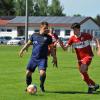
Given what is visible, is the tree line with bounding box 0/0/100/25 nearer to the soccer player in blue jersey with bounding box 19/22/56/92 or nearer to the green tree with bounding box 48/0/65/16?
the green tree with bounding box 48/0/65/16

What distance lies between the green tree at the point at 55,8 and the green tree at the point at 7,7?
1047 centimetres

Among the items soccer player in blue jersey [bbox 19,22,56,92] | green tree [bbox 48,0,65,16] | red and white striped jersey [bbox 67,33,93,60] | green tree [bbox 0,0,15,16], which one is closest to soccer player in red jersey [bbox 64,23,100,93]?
red and white striped jersey [bbox 67,33,93,60]

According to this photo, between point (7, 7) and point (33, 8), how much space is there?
8.62 meters

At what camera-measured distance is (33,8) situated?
139875 mm

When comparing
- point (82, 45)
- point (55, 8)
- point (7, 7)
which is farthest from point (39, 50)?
point (55, 8)

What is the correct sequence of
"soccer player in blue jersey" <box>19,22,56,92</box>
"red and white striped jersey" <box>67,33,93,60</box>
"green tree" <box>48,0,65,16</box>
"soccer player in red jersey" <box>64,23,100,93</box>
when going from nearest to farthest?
1. "soccer player in blue jersey" <box>19,22,56,92</box>
2. "soccer player in red jersey" <box>64,23,100,93</box>
3. "red and white striped jersey" <box>67,33,93,60</box>
4. "green tree" <box>48,0,65,16</box>

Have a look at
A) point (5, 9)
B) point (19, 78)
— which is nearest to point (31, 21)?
point (5, 9)

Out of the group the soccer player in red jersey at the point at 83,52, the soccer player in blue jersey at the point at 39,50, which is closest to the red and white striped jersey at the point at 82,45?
the soccer player in red jersey at the point at 83,52

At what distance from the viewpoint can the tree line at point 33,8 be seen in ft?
438

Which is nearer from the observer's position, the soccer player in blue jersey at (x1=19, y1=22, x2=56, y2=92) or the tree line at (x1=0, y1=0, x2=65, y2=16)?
the soccer player in blue jersey at (x1=19, y1=22, x2=56, y2=92)

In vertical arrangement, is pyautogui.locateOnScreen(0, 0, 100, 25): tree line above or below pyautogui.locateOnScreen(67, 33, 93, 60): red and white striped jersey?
below

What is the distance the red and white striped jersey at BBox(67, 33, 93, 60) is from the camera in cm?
1445

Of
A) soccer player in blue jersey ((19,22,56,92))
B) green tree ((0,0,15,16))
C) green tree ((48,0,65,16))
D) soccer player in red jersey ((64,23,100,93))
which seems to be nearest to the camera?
soccer player in blue jersey ((19,22,56,92))

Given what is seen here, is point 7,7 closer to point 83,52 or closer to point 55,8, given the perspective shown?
point 55,8
